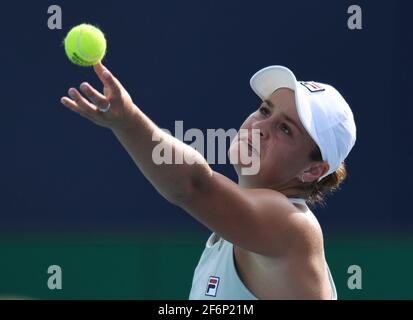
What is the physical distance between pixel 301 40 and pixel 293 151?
324cm

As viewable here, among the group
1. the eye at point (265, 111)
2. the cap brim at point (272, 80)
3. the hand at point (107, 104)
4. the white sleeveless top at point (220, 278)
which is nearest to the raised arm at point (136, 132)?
the hand at point (107, 104)

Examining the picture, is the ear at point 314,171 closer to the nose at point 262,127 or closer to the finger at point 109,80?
the nose at point 262,127

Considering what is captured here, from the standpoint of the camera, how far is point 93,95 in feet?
6.63

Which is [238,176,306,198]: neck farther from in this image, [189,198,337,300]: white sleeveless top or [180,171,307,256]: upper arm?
[180,171,307,256]: upper arm

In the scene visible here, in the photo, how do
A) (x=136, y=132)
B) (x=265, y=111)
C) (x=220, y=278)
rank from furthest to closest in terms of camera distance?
1. (x=265, y=111)
2. (x=220, y=278)
3. (x=136, y=132)

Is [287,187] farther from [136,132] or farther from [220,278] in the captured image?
[136,132]

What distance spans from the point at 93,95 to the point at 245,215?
556mm

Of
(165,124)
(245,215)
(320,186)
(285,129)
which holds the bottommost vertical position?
(245,215)

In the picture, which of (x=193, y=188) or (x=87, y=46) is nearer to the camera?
(x=193, y=188)

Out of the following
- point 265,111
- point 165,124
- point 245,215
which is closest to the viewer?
point 245,215

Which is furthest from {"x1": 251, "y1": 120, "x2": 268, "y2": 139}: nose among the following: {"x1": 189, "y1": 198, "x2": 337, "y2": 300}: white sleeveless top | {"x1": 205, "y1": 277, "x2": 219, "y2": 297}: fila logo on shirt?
{"x1": 205, "y1": 277, "x2": 219, "y2": 297}: fila logo on shirt

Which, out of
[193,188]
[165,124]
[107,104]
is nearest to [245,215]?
[193,188]

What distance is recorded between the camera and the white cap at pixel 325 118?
2646mm
